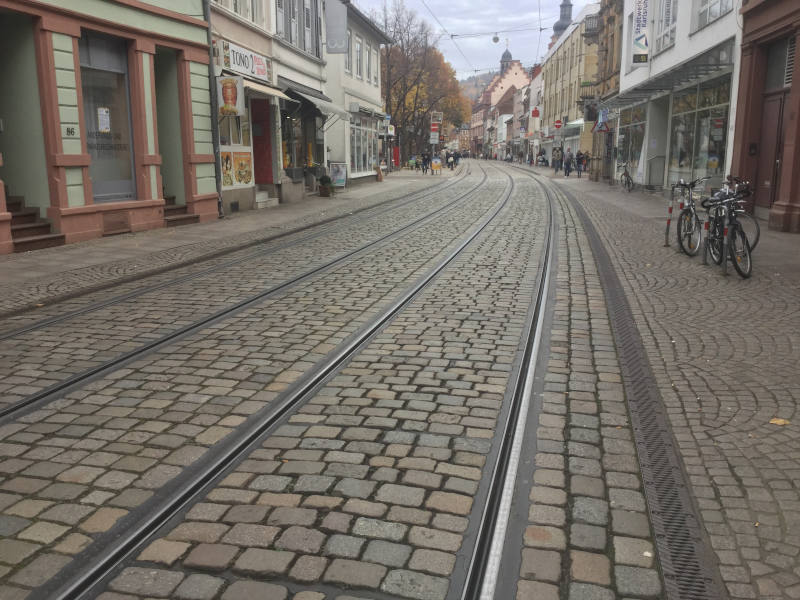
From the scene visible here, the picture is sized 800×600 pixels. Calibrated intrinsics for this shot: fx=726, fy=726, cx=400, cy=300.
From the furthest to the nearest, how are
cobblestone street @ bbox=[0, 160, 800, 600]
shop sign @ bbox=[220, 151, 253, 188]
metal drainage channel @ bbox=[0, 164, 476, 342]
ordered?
shop sign @ bbox=[220, 151, 253, 188] < metal drainage channel @ bbox=[0, 164, 476, 342] < cobblestone street @ bbox=[0, 160, 800, 600]

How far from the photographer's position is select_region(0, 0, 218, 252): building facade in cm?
1272

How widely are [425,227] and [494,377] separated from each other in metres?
10.4

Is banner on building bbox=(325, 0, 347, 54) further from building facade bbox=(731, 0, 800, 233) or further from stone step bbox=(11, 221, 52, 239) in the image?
stone step bbox=(11, 221, 52, 239)

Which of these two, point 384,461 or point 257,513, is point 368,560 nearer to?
point 257,513

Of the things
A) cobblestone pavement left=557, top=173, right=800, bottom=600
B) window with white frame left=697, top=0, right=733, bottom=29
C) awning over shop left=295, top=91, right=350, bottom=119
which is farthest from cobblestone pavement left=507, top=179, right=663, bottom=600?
awning over shop left=295, top=91, right=350, bottom=119

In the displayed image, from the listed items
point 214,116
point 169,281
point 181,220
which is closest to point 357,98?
point 214,116

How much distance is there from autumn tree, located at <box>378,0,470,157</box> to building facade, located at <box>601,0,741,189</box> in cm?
2690

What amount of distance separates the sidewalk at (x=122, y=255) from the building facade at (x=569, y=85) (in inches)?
1209

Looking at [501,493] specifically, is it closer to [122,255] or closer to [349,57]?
[122,255]

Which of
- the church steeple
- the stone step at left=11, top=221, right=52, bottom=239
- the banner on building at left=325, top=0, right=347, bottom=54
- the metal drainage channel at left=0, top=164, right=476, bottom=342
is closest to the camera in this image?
the metal drainage channel at left=0, top=164, right=476, bottom=342

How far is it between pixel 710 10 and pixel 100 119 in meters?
16.3

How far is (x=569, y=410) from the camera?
4738 mm

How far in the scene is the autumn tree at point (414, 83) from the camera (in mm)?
57781

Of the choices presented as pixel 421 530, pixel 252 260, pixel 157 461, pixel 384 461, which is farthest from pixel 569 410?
pixel 252 260
